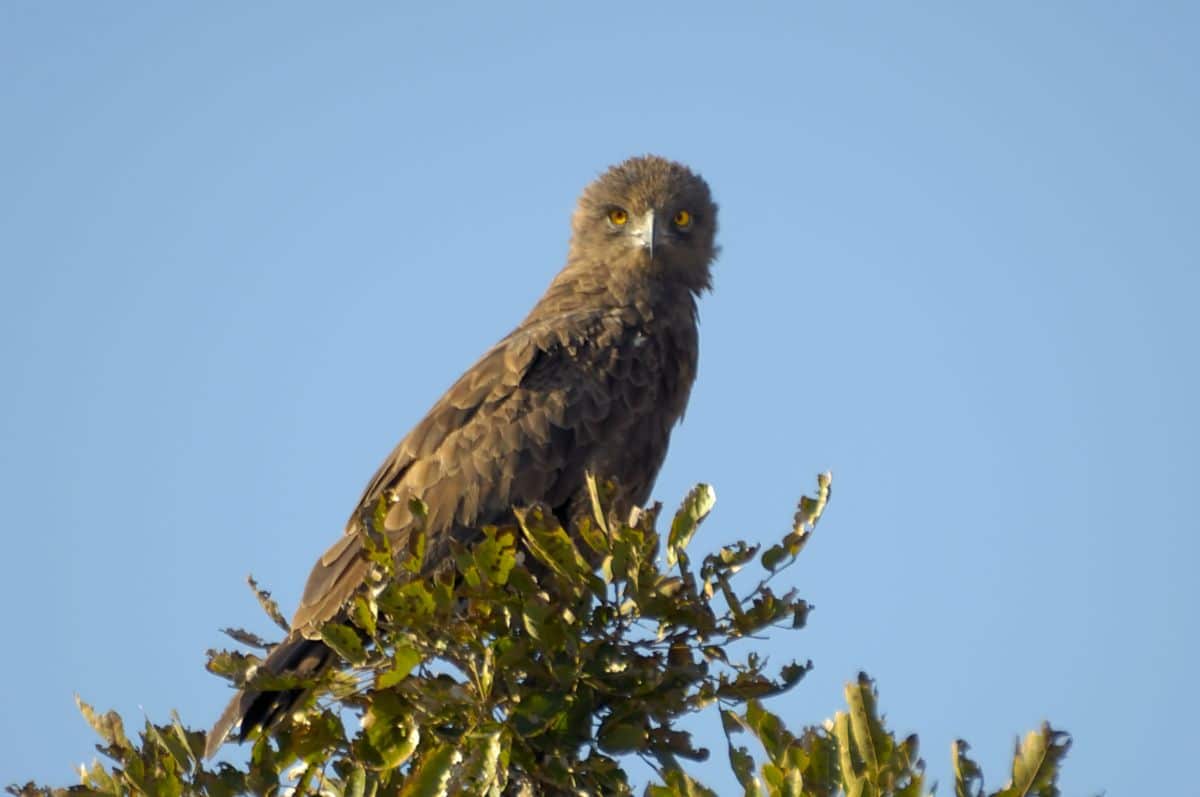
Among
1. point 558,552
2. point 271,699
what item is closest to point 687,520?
point 558,552

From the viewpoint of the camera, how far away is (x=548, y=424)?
7.88m

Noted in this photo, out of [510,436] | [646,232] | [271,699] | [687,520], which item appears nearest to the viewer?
[687,520]

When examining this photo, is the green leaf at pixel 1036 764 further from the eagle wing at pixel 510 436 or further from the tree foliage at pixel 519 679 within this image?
the eagle wing at pixel 510 436

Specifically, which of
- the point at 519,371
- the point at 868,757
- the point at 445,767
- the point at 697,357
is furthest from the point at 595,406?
the point at 868,757

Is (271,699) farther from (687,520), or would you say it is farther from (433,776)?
(687,520)

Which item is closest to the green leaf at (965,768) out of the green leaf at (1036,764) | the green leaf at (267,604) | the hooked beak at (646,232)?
the green leaf at (1036,764)

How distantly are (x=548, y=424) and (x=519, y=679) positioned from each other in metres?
2.49

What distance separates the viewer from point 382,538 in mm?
5430

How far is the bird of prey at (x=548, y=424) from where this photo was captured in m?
7.33

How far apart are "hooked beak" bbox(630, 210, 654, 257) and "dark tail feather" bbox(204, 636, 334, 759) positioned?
3.54 m

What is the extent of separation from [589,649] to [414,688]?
22.8 inches

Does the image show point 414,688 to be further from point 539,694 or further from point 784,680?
point 784,680

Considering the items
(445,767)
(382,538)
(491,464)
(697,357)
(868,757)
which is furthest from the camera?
(697,357)

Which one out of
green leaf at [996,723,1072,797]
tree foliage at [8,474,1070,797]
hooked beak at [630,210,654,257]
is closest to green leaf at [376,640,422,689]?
tree foliage at [8,474,1070,797]
